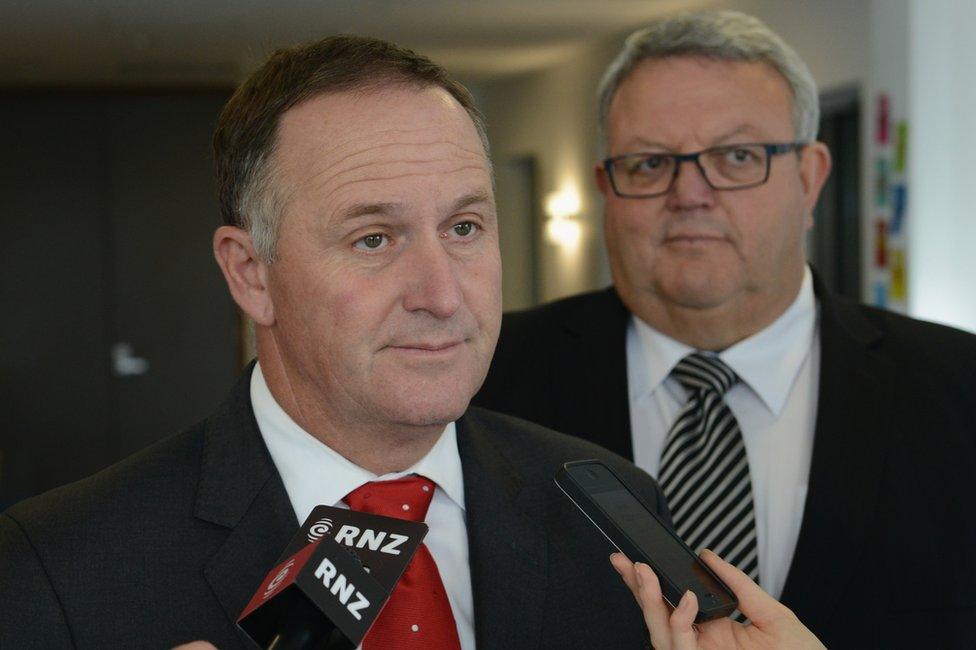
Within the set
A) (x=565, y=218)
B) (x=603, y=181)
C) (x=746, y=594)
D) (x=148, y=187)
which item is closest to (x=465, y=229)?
(x=746, y=594)

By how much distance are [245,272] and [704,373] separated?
38.2 inches

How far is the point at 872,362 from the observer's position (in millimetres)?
2217

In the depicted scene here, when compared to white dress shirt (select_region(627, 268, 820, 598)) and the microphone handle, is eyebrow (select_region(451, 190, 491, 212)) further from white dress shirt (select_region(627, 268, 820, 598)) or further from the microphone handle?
white dress shirt (select_region(627, 268, 820, 598))

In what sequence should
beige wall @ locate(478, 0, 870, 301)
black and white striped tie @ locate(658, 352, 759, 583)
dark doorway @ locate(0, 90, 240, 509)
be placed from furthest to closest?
dark doorway @ locate(0, 90, 240, 509) < beige wall @ locate(478, 0, 870, 301) < black and white striped tie @ locate(658, 352, 759, 583)

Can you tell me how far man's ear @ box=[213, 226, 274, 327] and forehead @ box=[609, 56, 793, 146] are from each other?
967 mm

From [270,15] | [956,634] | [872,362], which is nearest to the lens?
[956,634]

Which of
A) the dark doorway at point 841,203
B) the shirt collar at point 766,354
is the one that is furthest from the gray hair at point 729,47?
the dark doorway at point 841,203

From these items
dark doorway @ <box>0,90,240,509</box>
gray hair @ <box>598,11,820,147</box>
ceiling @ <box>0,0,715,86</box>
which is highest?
ceiling @ <box>0,0,715,86</box>

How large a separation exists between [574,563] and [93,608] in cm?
64

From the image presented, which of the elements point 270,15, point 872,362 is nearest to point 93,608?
point 872,362

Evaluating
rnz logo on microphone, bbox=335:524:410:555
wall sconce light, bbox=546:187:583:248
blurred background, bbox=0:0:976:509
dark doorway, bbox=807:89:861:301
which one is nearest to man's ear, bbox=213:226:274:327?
rnz logo on microphone, bbox=335:524:410:555

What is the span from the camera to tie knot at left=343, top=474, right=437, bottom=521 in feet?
5.15

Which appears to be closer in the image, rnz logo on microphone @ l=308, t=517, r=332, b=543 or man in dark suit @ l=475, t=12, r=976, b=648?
rnz logo on microphone @ l=308, t=517, r=332, b=543

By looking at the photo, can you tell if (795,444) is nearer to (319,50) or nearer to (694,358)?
(694,358)
